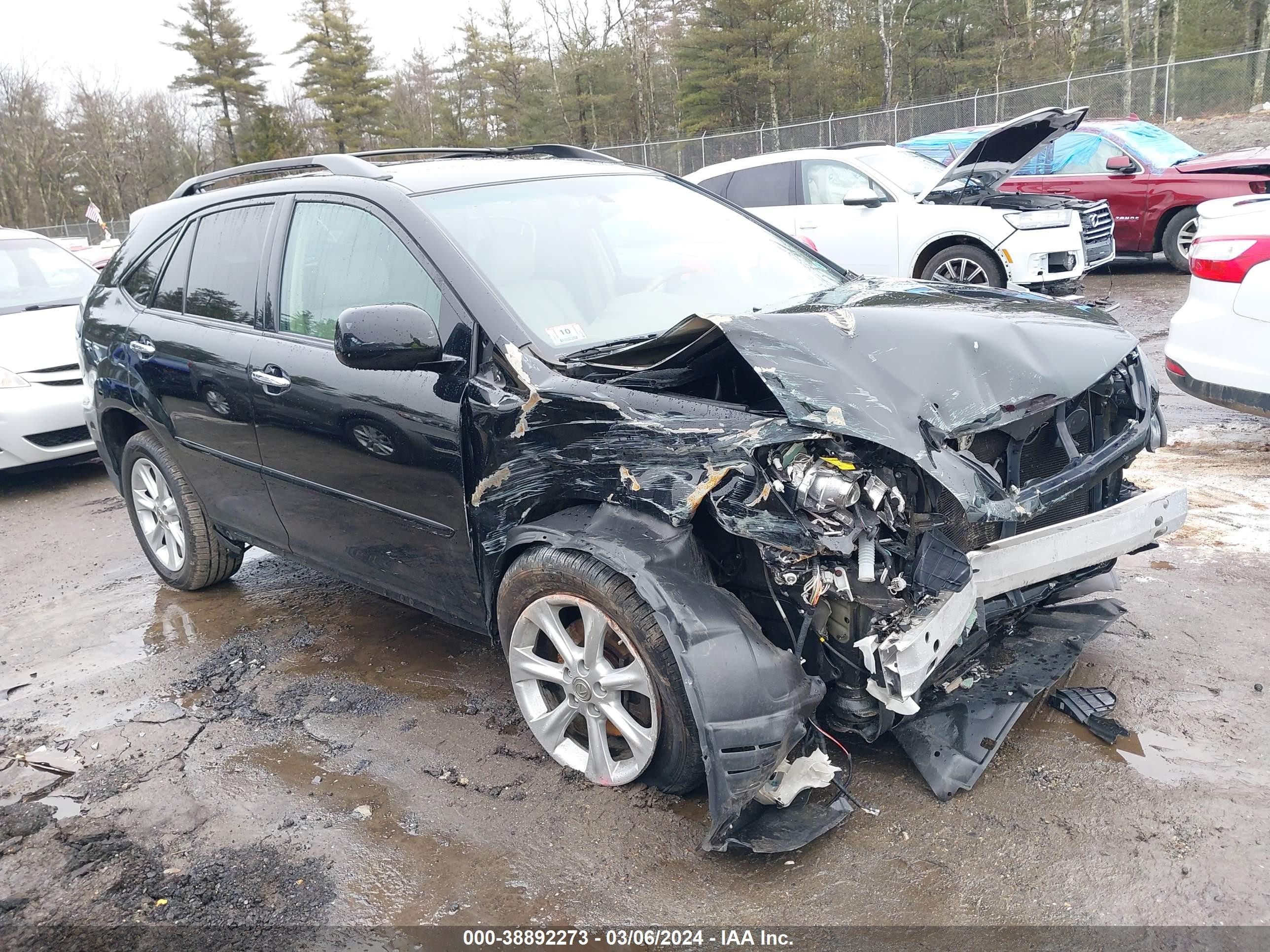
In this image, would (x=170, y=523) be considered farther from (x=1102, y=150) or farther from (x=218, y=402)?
(x=1102, y=150)

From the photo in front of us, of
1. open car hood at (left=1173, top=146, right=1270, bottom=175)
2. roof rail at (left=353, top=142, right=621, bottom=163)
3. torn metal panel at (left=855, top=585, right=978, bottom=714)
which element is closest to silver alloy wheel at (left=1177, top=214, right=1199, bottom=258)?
open car hood at (left=1173, top=146, right=1270, bottom=175)

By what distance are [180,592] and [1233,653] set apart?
4.88m

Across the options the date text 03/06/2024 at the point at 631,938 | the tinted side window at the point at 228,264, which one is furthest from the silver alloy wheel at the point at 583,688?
the tinted side window at the point at 228,264

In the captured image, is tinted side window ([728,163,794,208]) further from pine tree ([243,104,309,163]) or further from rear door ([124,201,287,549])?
pine tree ([243,104,309,163])

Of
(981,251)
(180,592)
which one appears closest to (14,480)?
(180,592)

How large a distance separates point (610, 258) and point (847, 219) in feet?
23.0

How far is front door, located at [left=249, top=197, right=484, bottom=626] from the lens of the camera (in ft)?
10.3

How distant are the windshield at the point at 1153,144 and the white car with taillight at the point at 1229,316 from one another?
296 inches

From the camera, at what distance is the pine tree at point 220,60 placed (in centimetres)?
4553

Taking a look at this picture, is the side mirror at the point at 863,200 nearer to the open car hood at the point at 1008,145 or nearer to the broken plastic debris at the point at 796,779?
the open car hood at the point at 1008,145

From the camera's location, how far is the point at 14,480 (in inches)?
304

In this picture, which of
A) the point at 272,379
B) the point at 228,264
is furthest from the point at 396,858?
the point at 228,264

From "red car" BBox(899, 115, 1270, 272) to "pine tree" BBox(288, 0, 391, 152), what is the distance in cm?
3917

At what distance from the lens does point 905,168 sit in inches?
408
